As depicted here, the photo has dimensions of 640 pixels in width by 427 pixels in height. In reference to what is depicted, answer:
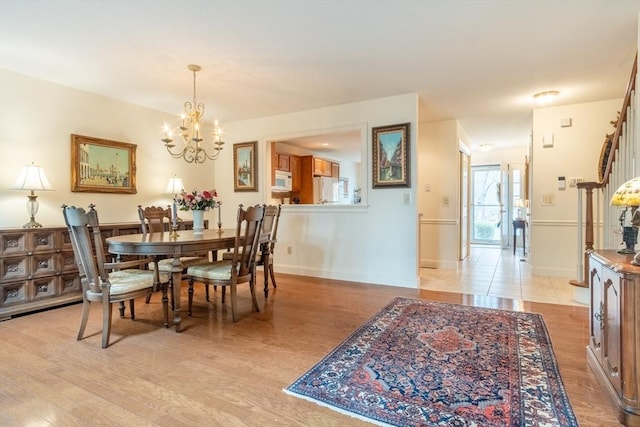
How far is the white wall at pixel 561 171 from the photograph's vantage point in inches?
178

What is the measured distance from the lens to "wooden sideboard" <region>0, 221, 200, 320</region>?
3076 millimetres

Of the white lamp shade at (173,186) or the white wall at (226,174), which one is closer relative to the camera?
the white wall at (226,174)

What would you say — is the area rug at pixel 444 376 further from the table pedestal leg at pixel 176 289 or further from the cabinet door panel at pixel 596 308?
the table pedestal leg at pixel 176 289

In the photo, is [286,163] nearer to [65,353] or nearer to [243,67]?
[243,67]

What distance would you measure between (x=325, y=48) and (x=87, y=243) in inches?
97.4

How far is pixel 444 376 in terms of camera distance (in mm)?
1974

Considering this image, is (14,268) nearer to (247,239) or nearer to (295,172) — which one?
(247,239)

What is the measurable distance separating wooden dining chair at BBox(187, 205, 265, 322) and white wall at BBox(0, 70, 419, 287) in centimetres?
183

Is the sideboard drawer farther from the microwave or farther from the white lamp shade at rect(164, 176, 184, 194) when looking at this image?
the microwave

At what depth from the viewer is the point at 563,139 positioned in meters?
4.66

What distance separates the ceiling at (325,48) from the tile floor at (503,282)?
2.40 m

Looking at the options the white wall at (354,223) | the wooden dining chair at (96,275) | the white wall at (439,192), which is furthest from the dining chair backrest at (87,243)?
the white wall at (439,192)

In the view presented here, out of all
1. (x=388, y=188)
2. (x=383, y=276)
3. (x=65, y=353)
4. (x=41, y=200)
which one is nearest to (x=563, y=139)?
(x=388, y=188)

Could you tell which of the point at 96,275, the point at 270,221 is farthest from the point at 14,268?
the point at 270,221
